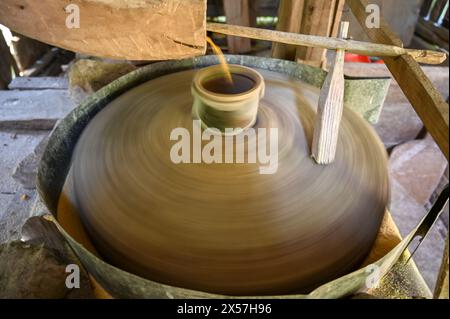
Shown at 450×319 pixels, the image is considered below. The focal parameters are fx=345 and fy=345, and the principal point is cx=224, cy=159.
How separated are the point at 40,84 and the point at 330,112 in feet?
7.56

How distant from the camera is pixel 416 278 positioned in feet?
4.44

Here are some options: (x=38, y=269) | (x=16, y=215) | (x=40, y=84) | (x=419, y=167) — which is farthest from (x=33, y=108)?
(x=419, y=167)

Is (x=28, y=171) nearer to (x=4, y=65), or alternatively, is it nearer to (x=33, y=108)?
(x=33, y=108)

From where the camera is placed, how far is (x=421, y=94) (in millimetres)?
1017

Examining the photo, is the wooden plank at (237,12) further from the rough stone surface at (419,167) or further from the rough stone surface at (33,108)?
the rough stone surface at (419,167)

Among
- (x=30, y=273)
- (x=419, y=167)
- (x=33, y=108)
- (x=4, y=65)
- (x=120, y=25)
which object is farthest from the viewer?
(x=419, y=167)

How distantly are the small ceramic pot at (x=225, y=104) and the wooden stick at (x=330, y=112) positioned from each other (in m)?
0.23

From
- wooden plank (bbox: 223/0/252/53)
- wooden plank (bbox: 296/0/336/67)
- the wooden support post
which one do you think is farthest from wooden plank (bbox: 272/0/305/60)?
the wooden support post

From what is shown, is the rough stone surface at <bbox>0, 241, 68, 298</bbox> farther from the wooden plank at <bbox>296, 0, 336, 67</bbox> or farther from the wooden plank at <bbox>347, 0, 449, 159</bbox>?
the wooden plank at <bbox>296, 0, 336, 67</bbox>

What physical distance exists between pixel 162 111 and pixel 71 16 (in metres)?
0.61

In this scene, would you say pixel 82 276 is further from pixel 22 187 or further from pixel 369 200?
pixel 369 200

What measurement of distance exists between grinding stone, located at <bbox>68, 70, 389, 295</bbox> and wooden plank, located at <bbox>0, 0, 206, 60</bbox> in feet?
1.42
